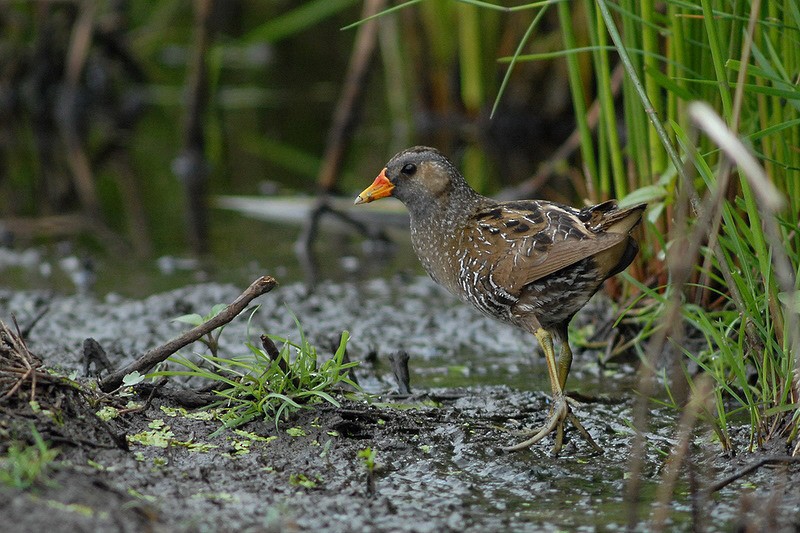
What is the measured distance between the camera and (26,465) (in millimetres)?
2551

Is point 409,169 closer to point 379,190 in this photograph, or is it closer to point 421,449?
point 379,190

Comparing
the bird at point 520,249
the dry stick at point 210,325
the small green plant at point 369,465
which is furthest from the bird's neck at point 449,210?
the small green plant at point 369,465

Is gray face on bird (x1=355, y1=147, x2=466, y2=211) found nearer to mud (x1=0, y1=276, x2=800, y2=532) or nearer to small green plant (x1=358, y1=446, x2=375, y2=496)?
mud (x1=0, y1=276, x2=800, y2=532)

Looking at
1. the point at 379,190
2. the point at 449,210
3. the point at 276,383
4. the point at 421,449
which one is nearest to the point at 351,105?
the point at 379,190

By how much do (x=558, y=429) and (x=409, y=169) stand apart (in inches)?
51.2

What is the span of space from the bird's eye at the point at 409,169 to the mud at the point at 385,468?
0.80 meters

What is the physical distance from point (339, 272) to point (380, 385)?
225 centimetres

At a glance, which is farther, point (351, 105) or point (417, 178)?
point (351, 105)

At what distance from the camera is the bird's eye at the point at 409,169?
425 cm

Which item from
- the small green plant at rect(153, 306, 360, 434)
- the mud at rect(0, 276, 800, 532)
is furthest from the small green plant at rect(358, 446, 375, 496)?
the small green plant at rect(153, 306, 360, 434)

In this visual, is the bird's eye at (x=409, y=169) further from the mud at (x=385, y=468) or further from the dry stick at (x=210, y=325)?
the dry stick at (x=210, y=325)

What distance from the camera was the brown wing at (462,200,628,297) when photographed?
3.55 metres

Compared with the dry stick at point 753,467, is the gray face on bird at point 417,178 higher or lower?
higher

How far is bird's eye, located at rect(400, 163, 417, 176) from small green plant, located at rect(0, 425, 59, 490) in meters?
1.99
